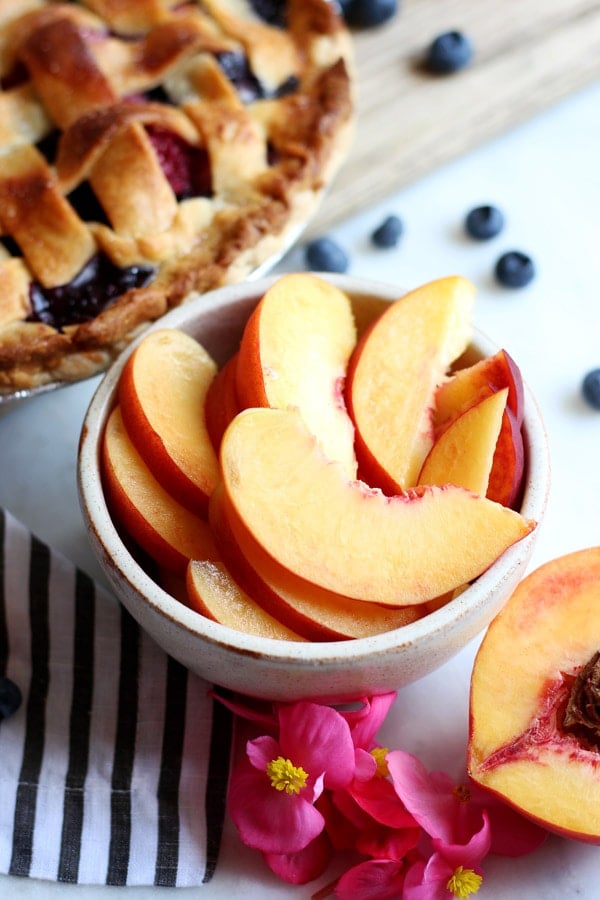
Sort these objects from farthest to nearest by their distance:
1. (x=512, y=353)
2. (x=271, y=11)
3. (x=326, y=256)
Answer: (x=271, y=11) < (x=326, y=256) < (x=512, y=353)

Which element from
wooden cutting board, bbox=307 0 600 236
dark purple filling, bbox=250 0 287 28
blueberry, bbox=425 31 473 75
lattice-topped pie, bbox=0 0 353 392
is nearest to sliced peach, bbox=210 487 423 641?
lattice-topped pie, bbox=0 0 353 392

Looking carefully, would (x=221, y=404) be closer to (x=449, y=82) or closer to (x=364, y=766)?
(x=364, y=766)

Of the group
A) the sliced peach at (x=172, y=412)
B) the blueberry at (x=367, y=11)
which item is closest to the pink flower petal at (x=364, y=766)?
the sliced peach at (x=172, y=412)

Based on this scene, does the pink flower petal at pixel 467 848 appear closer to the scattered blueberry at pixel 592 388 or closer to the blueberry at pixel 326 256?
the scattered blueberry at pixel 592 388

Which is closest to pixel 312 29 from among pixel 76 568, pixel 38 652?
pixel 76 568

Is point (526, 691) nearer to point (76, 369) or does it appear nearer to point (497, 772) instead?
point (497, 772)

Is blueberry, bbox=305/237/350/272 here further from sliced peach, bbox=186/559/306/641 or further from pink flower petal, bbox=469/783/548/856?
pink flower petal, bbox=469/783/548/856

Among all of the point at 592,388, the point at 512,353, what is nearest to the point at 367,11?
the point at 512,353
